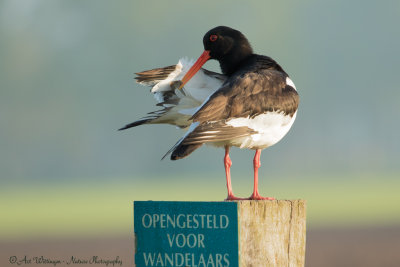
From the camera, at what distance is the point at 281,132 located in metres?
7.76

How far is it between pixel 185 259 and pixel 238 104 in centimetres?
218

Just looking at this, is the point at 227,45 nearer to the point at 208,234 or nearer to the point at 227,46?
the point at 227,46

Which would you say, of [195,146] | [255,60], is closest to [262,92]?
[255,60]

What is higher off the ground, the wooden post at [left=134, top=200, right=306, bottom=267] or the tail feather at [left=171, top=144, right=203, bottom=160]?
the tail feather at [left=171, top=144, right=203, bottom=160]

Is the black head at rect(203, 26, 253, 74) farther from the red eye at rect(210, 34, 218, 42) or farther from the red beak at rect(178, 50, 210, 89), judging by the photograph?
the red beak at rect(178, 50, 210, 89)

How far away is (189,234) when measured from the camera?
5906mm

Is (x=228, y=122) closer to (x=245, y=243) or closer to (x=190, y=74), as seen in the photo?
(x=190, y=74)

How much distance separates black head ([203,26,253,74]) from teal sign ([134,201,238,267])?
3.30 meters

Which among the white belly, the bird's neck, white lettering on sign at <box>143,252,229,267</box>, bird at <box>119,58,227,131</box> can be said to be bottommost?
white lettering on sign at <box>143,252,229,267</box>

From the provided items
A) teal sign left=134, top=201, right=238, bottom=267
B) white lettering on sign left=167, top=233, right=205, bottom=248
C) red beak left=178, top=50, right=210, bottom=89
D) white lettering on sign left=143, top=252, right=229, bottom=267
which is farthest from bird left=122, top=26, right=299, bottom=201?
white lettering on sign left=143, top=252, right=229, bottom=267

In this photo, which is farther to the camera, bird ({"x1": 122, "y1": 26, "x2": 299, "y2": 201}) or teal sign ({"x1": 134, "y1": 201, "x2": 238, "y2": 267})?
bird ({"x1": 122, "y1": 26, "x2": 299, "y2": 201})

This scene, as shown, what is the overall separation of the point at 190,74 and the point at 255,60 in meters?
1.13

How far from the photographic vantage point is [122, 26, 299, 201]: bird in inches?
272

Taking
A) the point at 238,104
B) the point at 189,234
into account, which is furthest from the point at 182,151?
the point at 238,104
